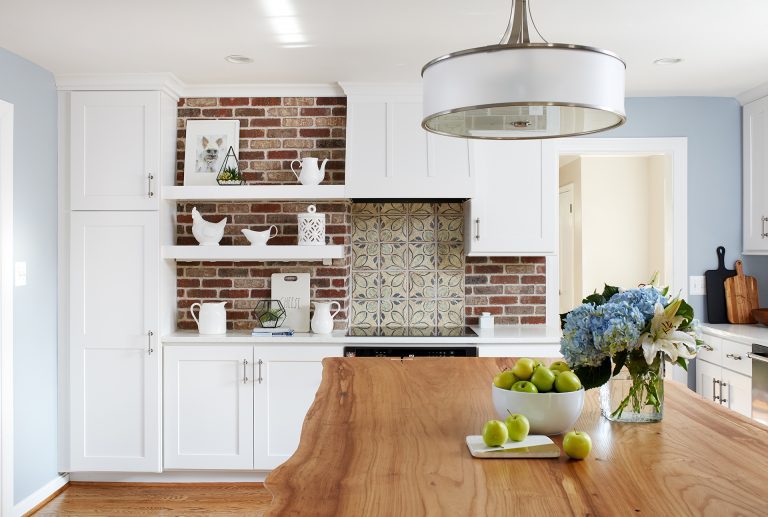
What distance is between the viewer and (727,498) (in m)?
1.27

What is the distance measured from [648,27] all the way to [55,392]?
3.75 m

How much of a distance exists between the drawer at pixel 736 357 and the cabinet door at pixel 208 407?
109 inches

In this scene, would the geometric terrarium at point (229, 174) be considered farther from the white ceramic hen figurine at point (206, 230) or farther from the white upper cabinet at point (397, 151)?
the white upper cabinet at point (397, 151)

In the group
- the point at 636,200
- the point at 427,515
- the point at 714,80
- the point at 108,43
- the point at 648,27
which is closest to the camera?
the point at 427,515

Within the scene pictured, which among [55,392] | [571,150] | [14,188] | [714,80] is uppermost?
[714,80]

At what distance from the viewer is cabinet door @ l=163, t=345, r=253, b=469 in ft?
13.0

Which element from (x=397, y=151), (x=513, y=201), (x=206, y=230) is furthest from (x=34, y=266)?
(x=513, y=201)

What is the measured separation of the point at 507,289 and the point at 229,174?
192 centimetres

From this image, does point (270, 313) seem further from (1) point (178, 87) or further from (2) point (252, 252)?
(1) point (178, 87)

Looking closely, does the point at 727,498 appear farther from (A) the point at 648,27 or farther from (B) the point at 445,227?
(B) the point at 445,227

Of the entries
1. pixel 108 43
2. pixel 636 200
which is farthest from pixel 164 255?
pixel 636 200

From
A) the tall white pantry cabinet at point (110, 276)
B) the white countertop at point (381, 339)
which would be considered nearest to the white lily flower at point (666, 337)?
the white countertop at point (381, 339)

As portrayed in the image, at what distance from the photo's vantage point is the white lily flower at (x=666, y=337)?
5.61 feet

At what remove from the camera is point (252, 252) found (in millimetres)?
4070
